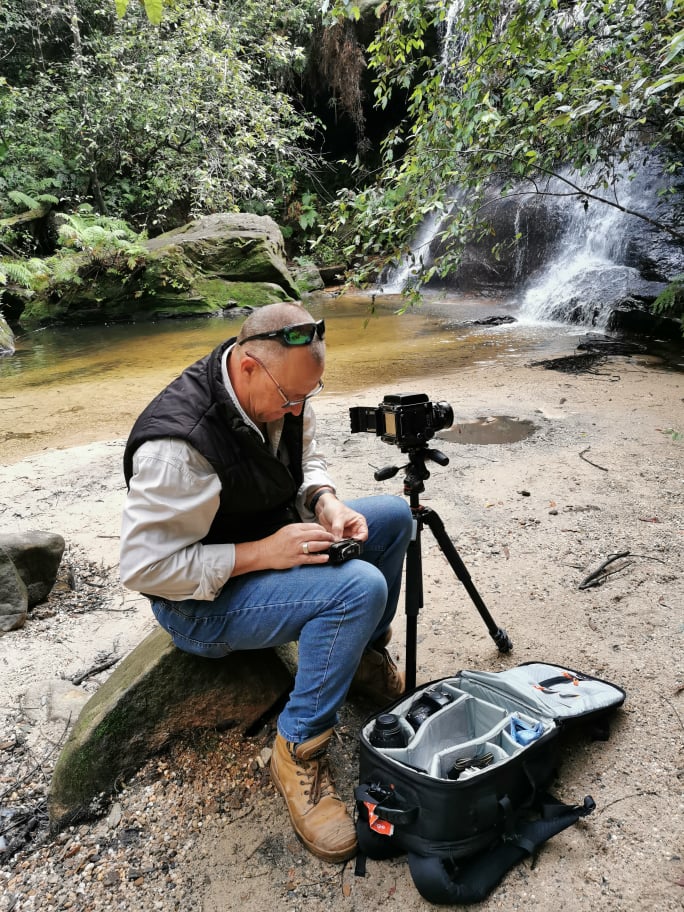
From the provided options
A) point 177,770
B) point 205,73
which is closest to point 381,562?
point 177,770

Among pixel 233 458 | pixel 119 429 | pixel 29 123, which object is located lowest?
pixel 119 429

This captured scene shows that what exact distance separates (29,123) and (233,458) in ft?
50.4

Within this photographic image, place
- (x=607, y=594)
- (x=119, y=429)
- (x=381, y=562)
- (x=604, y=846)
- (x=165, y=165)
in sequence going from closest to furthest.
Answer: (x=604, y=846) → (x=381, y=562) → (x=607, y=594) → (x=119, y=429) → (x=165, y=165)

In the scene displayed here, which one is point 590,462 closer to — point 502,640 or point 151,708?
point 502,640

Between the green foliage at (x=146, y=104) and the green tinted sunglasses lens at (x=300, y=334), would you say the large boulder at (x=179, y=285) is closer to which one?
the green foliage at (x=146, y=104)

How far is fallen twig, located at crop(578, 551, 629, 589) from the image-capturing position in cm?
250

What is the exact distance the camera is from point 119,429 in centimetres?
554

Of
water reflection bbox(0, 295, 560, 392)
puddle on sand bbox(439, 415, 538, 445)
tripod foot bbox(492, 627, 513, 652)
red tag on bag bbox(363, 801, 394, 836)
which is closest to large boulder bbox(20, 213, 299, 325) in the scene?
water reflection bbox(0, 295, 560, 392)

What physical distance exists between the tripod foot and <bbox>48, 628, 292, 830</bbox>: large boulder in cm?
75

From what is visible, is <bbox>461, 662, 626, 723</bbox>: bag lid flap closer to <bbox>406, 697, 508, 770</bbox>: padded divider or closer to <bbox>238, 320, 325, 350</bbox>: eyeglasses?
<bbox>406, 697, 508, 770</bbox>: padded divider

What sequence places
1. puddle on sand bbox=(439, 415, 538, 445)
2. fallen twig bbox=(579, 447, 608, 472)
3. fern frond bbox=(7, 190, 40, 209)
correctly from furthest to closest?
fern frond bbox=(7, 190, 40, 209), puddle on sand bbox=(439, 415, 538, 445), fallen twig bbox=(579, 447, 608, 472)

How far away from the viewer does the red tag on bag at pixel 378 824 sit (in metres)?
1.36

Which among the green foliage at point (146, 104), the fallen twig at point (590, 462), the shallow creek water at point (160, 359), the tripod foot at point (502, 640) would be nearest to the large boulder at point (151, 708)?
the tripod foot at point (502, 640)

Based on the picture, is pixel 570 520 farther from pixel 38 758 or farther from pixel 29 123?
pixel 29 123
